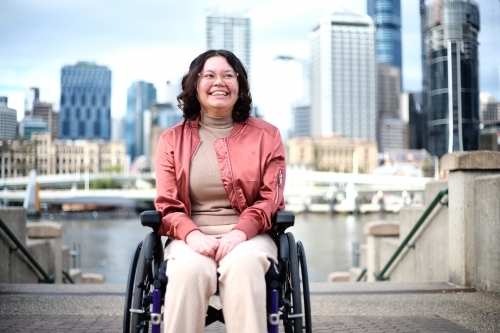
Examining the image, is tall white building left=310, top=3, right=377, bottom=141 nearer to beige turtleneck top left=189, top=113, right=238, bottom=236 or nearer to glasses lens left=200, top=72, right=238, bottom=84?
glasses lens left=200, top=72, right=238, bottom=84

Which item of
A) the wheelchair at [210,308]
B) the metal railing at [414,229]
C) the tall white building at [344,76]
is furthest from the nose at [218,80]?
the tall white building at [344,76]

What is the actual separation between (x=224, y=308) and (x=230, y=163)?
55 centimetres

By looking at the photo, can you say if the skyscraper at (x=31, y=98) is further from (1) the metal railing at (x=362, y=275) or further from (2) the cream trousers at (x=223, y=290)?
(1) the metal railing at (x=362, y=275)

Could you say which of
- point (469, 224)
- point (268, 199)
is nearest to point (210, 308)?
point (268, 199)

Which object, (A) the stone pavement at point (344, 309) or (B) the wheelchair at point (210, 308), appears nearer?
(B) the wheelchair at point (210, 308)

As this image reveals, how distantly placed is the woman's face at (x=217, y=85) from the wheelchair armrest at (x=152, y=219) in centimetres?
49

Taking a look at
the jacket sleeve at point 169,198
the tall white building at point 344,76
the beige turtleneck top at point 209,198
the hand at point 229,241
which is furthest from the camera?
the tall white building at point 344,76

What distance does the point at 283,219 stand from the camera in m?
2.32

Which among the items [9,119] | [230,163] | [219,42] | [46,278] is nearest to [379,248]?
[46,278]

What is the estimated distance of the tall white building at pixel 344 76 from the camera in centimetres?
13275

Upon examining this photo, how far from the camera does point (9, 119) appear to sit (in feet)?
15.1

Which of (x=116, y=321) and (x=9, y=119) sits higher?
(x=9, y=119)

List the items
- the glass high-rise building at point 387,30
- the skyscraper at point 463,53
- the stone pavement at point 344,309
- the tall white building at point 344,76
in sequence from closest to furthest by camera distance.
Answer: the stone pavement at point 344,309, the skyscraper at point 463,53, the tall white building at point 344,76, the glass high-rise building at point 387,30

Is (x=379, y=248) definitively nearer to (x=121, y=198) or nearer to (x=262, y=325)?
(x=262, y=325)
